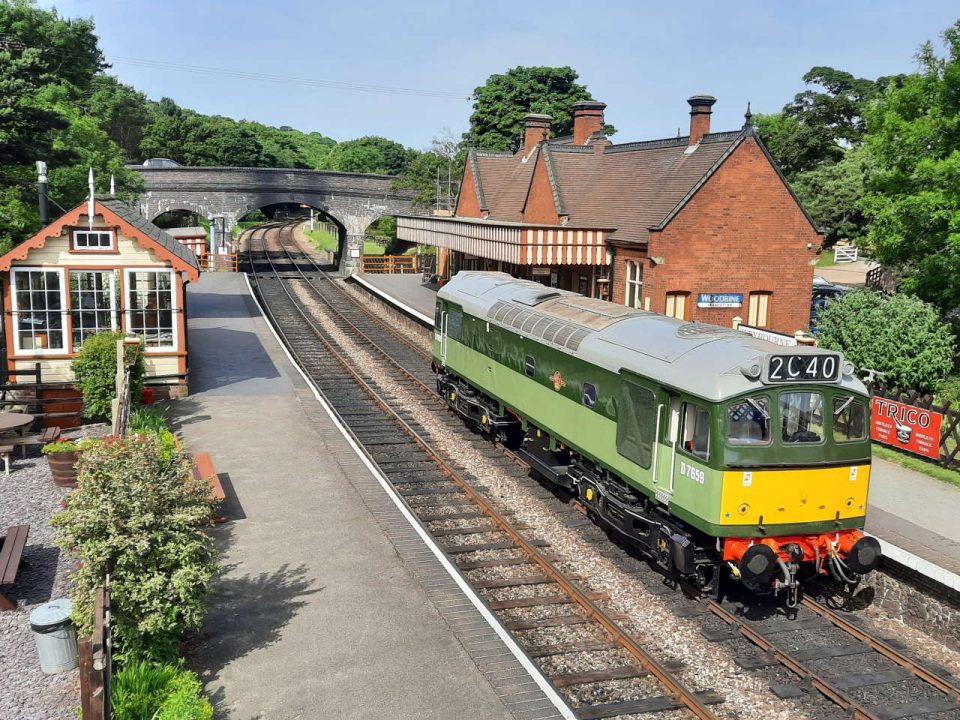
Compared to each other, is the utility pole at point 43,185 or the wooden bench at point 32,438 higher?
the utility pole at point 43,185

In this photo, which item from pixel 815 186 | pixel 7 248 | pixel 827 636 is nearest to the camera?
pixel 827 636

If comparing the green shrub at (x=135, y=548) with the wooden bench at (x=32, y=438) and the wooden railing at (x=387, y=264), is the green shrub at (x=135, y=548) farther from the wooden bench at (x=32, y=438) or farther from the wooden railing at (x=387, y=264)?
the wooden railing at (x=387, y=264)

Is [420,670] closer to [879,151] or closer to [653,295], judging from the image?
[653,295]

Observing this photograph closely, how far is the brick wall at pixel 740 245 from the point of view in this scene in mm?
26078

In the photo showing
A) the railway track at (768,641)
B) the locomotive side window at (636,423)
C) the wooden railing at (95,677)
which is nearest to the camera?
the wooden railing at (95,677)

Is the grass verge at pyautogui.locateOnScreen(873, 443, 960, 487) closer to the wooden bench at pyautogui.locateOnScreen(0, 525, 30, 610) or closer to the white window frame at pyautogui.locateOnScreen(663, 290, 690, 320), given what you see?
the white window frame at pyautogui.locateOnScreen(663, 290, 690, 320)

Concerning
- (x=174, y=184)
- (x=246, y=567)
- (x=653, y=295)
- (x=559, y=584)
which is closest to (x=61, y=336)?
(x=246, y=567)

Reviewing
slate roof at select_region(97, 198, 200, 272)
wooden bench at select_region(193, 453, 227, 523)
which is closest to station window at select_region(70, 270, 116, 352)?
slate roof at select_region(97, 198, 200, 272)

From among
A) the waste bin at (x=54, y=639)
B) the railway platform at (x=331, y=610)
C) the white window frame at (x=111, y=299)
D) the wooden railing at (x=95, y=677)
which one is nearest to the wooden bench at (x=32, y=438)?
the railway platform at (x=331, y=610)

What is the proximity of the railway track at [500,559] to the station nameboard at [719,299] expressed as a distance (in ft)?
32.3

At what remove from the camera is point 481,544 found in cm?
1298

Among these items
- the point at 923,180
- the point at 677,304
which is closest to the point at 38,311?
the point at 677,304

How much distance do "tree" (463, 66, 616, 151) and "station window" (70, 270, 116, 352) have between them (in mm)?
55288

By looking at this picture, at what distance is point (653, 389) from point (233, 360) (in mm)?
18042
